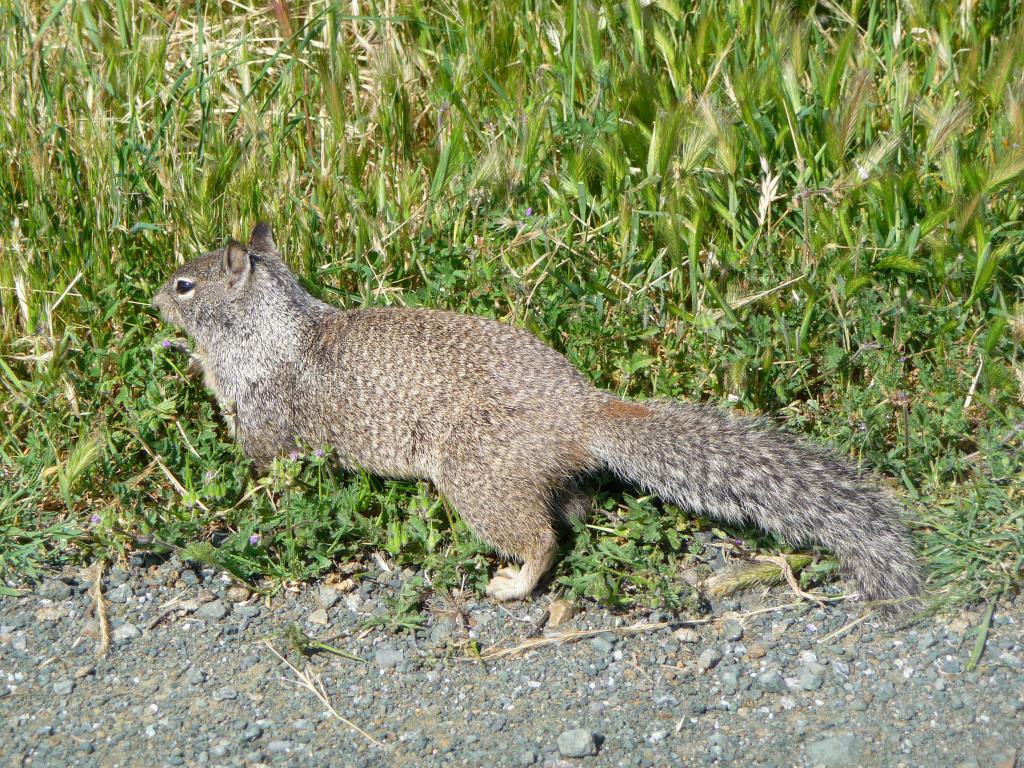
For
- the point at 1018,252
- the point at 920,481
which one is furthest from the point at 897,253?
the point at 920,481

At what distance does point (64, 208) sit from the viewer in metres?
4.80

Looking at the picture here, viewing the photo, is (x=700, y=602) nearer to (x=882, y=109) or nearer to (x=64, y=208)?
(x=882, y=109)

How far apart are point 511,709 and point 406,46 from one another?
3660mm

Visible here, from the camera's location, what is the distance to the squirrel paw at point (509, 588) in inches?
151

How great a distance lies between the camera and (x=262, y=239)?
187 inches

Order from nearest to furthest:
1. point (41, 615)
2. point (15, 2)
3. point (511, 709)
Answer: point (511, 709), point (41, 615), point (15, 2)

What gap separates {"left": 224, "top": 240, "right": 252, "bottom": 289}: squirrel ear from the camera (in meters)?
4.50

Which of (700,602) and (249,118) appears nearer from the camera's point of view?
(700,602)

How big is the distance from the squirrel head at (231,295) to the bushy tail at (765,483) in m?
1.52

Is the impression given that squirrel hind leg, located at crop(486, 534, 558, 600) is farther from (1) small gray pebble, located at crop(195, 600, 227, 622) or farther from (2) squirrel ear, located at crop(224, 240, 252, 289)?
(2) squirrel ear, located at crop(224, 240, 252, 289)

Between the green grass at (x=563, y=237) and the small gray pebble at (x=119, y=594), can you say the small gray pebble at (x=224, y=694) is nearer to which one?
the green grass at (x=563, y=237)

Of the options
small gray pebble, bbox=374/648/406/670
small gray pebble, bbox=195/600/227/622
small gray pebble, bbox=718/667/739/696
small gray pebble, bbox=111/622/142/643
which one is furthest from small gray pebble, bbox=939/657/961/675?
small gray pebble, bbox=111/622/142/643

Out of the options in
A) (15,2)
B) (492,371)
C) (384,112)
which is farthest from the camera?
(15,2)

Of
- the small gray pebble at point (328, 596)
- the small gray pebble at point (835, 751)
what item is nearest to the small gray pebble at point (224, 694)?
the small gray pebble at point (328, 596)
